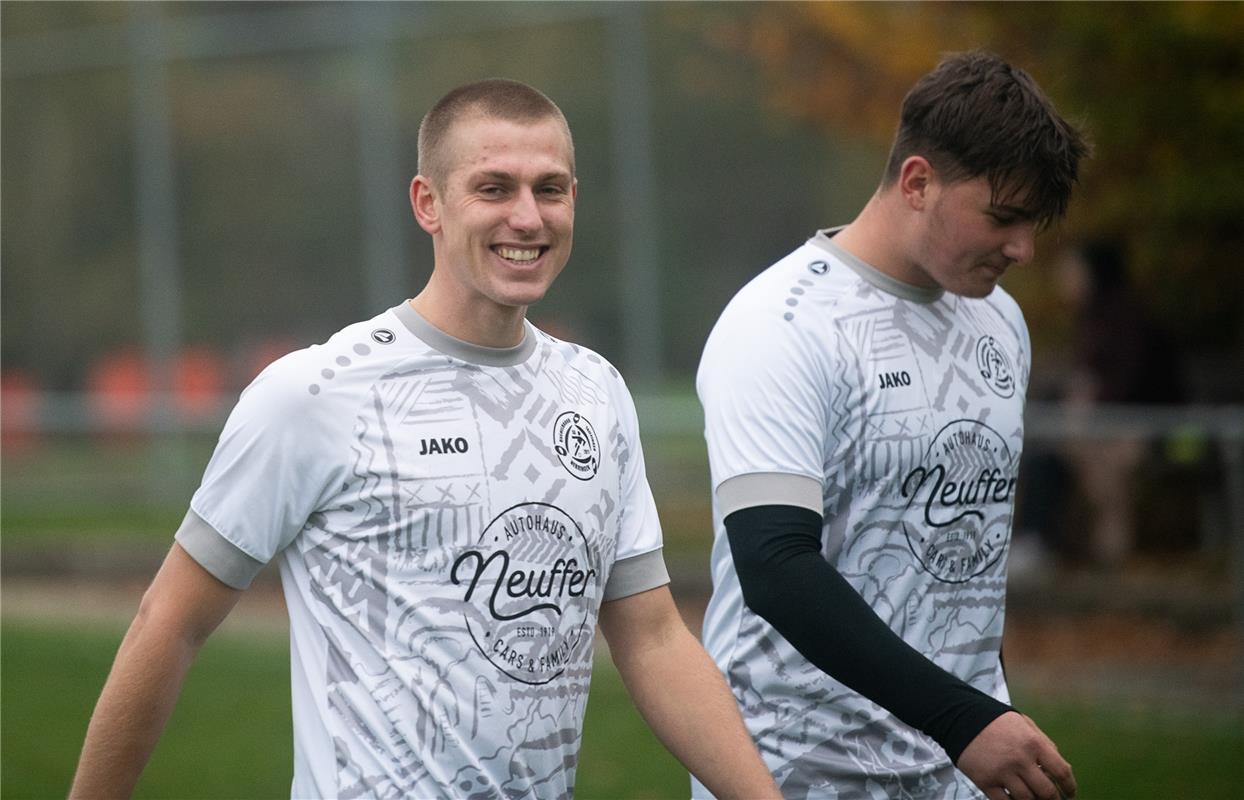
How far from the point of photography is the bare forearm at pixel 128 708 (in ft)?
10.2

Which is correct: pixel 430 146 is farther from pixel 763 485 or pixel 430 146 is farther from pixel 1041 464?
pixel 1041 464

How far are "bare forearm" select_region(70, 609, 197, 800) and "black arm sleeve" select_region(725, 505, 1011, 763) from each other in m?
1.12

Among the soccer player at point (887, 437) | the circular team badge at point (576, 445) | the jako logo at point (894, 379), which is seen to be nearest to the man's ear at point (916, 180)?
the soccer player at point (887, 437)

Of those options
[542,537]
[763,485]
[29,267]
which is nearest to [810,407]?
[763,485]

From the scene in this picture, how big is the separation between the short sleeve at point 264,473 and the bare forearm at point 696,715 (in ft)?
2.55

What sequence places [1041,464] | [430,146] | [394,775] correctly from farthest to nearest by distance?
[1041,464]
[430,146]
[394,775]

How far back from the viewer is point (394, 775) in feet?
10.2

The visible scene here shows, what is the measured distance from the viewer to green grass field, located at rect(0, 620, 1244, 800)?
7.79m

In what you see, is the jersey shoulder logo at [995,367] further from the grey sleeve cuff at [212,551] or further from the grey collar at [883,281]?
the grey sleeve cuff at [212,551]

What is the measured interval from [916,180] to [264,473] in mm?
1547

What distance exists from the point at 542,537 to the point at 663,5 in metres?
12.2

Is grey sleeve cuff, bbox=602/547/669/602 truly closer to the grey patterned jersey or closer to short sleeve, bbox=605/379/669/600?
short sleeve, bbox=605/379/669/600

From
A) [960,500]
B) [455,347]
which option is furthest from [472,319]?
[960,500]

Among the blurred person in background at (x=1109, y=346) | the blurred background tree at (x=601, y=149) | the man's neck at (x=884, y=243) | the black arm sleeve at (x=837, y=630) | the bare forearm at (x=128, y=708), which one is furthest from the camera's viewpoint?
the blurred person in background at (x=1109, y=346)
